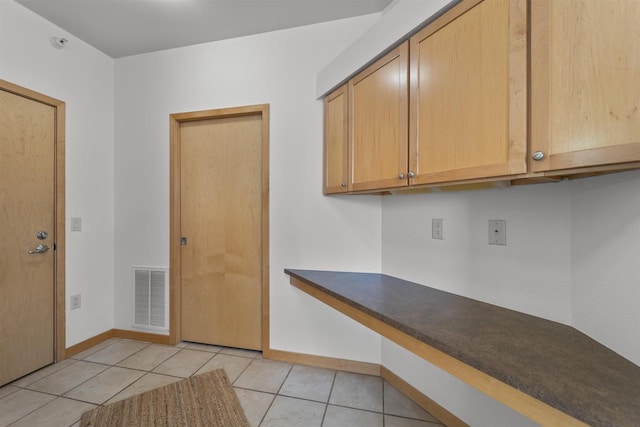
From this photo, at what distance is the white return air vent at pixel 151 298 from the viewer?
7.93ft

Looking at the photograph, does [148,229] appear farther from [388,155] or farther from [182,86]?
[388,155]

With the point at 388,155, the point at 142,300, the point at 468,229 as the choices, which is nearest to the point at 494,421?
the point at 468,229

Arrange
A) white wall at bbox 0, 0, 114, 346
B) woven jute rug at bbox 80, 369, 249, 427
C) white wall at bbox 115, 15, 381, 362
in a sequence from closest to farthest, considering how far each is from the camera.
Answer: woven jute rug at bbox 80, 369, 249, 427 < white wall at bbox 0, 0, 114, 346 < white wall at bbox 115, 15, 381, 362

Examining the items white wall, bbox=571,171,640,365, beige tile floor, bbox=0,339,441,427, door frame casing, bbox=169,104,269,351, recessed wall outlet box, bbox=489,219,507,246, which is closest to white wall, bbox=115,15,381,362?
door frame casing, bbox=169,104,269,351

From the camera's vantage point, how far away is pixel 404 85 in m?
1.34

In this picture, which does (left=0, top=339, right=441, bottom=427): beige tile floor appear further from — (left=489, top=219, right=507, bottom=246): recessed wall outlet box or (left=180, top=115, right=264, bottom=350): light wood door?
(left=489, top=219, right=507, bottom=246): recessed wall outlet box

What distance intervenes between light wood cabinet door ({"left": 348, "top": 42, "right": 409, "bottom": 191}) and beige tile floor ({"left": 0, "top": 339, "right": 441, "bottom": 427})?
1383mm

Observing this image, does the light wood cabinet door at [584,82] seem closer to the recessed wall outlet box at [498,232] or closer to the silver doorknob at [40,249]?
the recessed wall outlet box at [498,232]

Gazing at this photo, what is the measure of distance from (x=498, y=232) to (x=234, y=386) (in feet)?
6.32

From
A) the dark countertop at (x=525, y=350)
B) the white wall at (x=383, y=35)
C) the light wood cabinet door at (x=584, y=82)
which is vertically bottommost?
the dark countertop at (x=525, y=350)

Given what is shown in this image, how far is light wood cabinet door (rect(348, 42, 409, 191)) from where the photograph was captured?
1.36 m

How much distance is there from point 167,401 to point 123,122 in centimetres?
244

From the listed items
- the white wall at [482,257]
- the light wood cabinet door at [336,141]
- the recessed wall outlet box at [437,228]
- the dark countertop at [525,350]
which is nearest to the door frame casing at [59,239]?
the light wood cabinet door at [336,141]

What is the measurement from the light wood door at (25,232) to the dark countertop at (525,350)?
2351 millimetres
